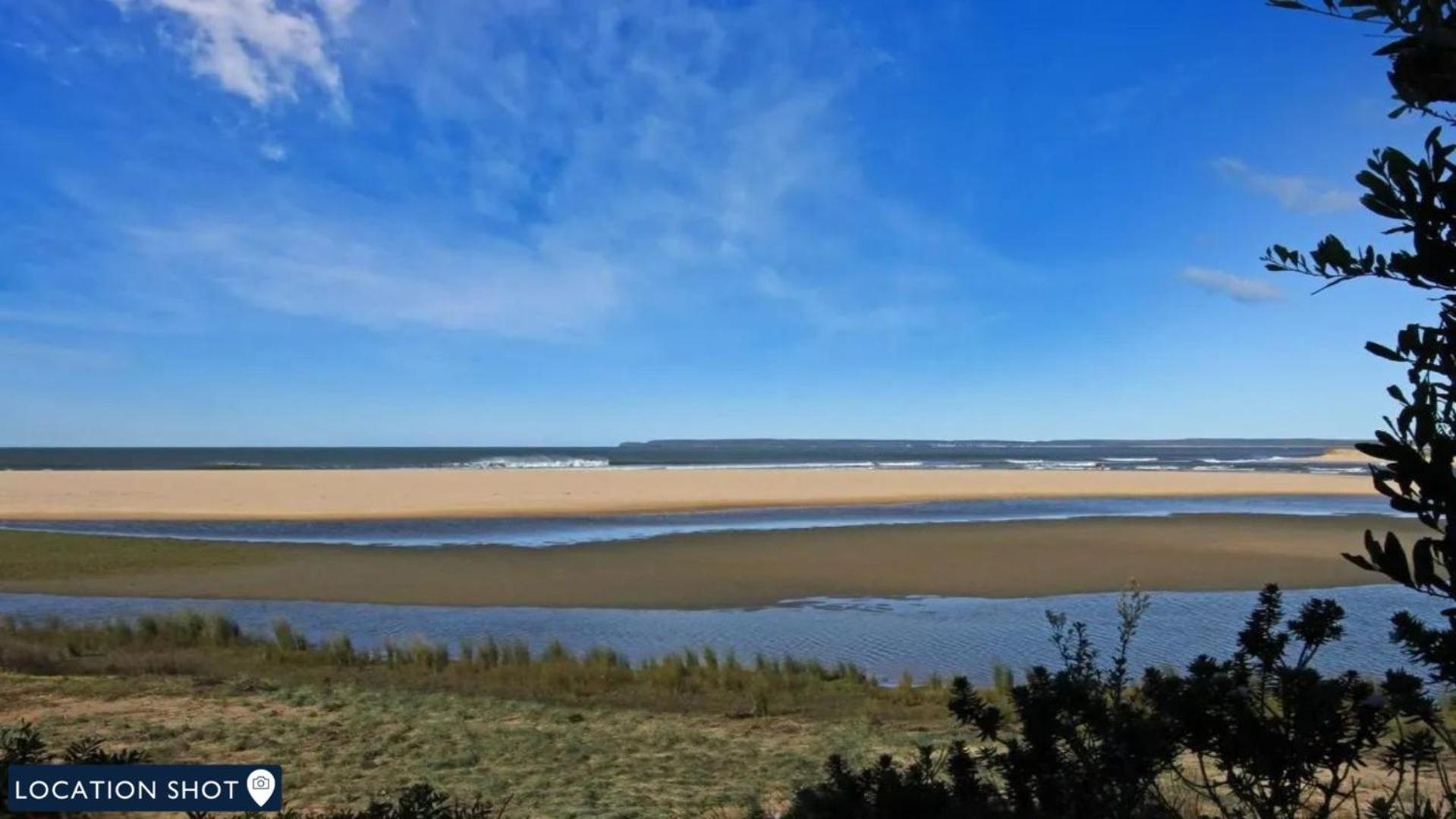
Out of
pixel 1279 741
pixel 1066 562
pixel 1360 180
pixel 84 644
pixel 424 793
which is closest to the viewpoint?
pixel 1360 180

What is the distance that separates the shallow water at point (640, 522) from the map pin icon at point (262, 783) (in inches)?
832

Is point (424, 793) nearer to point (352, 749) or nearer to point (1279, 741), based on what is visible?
point (1279, 741)

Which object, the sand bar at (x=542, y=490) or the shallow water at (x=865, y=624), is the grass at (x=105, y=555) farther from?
the sand bar at (x=542, y=490)

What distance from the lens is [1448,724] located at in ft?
29.6

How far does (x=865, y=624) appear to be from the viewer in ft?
52.6

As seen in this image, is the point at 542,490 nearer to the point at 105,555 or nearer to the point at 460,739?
the point at 105,555

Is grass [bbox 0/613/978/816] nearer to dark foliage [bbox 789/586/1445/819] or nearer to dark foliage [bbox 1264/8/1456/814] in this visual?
dark foliage [bbox 789/586/1445/819]

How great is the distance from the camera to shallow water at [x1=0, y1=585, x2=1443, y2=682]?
1341cm

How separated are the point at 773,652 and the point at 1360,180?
40.3 feet

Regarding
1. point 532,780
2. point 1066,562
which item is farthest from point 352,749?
point 1066,562

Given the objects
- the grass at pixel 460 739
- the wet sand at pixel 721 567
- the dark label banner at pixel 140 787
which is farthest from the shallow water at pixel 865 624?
the dark label banner at pixel 140 787

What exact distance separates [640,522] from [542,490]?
16506mm

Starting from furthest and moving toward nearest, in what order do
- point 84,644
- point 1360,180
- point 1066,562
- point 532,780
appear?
point 1066,562 → point 84,644 → point 532,780 → point 1360,180

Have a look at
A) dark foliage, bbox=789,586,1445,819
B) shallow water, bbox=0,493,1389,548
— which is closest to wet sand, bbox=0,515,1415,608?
shallow water, bbox=0,493,1389,548
